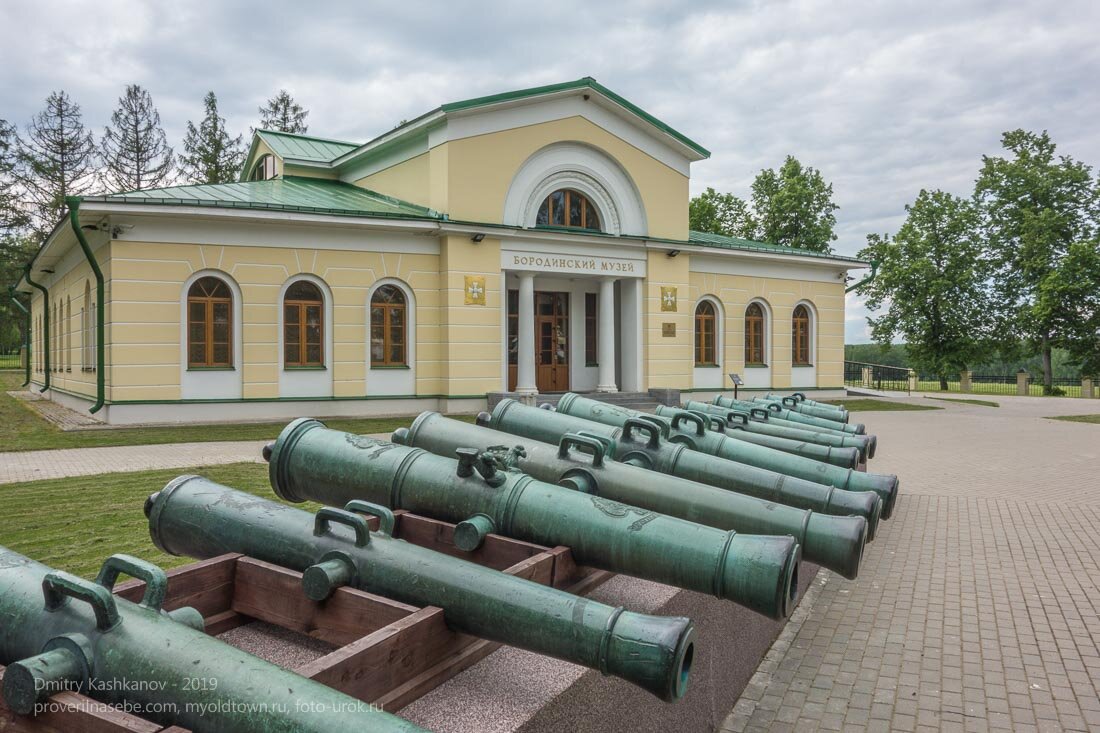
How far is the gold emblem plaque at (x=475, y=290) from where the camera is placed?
19.4 meters

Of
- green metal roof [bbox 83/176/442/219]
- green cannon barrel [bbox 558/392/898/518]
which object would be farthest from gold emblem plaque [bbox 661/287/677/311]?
green cannon barrel [bbox 558/392/898/518]

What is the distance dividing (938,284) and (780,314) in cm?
1827

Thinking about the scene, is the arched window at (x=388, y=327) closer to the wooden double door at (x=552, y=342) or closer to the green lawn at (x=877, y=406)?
the wooden double door at (x=552, y=342)

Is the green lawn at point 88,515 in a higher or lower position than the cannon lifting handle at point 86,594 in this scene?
lower

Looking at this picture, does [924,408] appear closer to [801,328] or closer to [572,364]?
[801,328]

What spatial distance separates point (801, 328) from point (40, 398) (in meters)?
25.7

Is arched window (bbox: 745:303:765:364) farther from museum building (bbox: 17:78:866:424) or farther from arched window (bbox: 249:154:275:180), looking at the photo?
arched window (bbox: 249:154:275:180)

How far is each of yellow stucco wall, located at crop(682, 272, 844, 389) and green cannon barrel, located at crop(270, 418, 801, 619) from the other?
65.9ft

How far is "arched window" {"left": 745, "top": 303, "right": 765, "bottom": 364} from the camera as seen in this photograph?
25.3m

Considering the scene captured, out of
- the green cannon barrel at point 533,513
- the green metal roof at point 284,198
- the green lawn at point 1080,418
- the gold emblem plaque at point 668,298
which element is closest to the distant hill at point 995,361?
the green lawn at point 1080,418

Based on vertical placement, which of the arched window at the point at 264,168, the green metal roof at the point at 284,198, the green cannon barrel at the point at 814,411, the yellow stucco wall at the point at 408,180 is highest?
the arched window at the point at 264,168

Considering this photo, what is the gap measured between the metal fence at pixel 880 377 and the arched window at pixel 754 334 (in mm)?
17221

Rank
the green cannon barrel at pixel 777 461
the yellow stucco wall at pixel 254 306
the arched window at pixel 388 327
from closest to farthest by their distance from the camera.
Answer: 1. the green cannon barrel at pixel 777 461
2. the yellow stucco wall at pixel 254 306
3. the arched window at pixel 388 327

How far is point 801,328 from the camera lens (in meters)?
26.5
